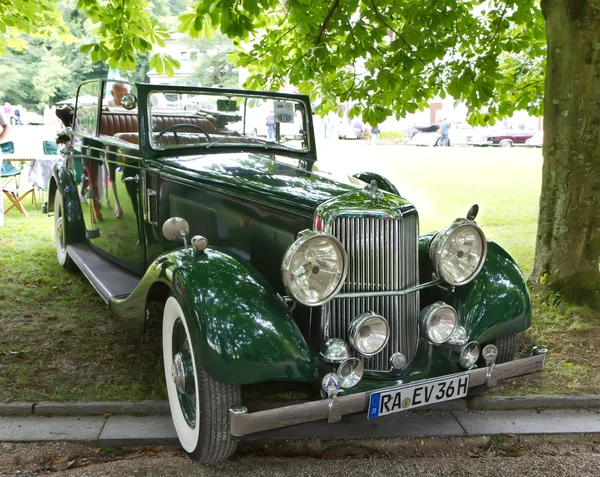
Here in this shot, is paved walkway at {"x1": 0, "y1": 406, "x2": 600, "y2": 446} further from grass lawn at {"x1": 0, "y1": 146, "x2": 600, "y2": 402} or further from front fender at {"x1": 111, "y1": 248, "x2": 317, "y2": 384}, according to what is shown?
front fender at {"x1": 111, "y1": 248, "x2": 317, "y2": 384}

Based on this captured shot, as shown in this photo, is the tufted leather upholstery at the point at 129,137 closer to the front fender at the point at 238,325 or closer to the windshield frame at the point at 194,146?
the windshield frame at the point at 194,146

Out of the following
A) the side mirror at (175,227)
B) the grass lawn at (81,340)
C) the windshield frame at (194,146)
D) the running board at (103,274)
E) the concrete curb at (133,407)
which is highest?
the windshield frame at (194,146)

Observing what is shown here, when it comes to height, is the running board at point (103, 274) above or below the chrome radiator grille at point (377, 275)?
below

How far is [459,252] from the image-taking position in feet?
8.97

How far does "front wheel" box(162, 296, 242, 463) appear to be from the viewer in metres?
2.28

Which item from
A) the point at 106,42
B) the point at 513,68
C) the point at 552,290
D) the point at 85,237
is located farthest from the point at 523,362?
the point at 513,68

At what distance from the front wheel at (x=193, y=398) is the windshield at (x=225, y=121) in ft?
4.82

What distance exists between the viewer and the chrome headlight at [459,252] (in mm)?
2662

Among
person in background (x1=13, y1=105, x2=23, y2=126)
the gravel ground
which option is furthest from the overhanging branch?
person in background (x1=13, y1=105, x2=23, y2=126)

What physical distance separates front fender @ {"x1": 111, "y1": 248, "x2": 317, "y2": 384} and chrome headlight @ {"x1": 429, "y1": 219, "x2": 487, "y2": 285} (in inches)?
32.2

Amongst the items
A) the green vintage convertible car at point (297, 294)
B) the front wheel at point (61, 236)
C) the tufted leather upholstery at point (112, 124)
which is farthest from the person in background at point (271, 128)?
the front wheel at point (61, 236)

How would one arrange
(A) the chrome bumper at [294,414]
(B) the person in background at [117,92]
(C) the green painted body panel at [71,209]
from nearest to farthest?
(A) the chrome bumper at [294,414]
(B) the person in background at [117,92]
(C) the green painted body panel at [71,209]

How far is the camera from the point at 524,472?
8.37ft

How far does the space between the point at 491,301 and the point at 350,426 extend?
0.97 m
